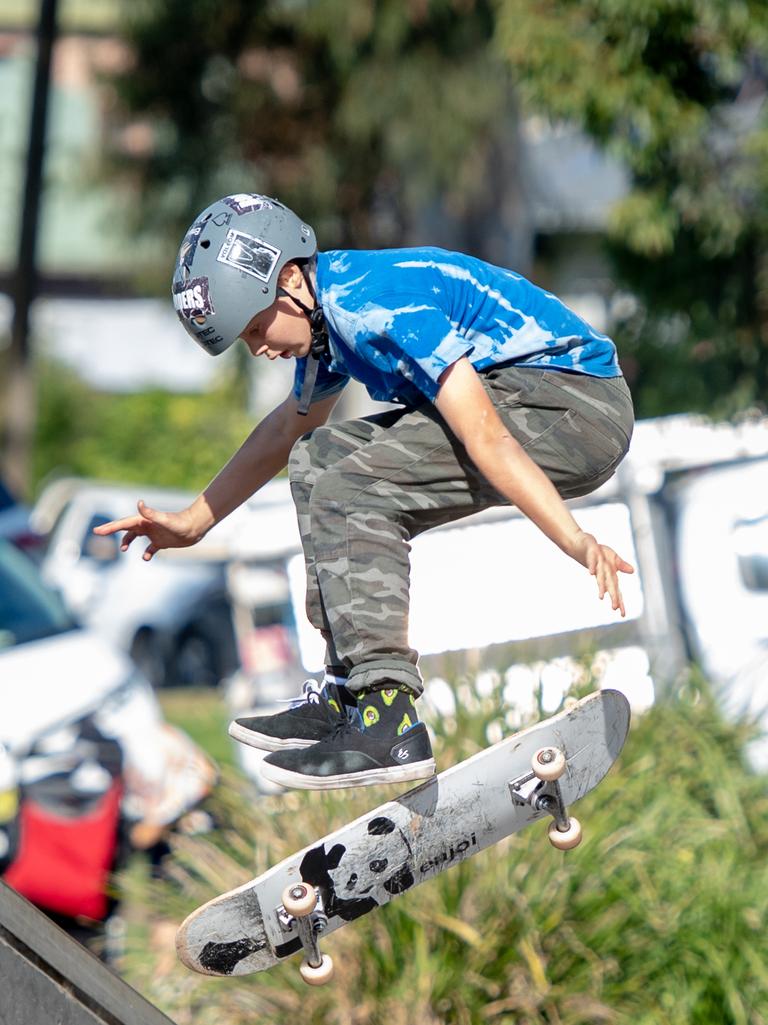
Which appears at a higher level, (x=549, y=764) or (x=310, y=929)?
(x=549, y=764)

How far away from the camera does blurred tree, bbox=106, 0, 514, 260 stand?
1277 cm

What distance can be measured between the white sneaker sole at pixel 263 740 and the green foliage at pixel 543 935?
1498 mm

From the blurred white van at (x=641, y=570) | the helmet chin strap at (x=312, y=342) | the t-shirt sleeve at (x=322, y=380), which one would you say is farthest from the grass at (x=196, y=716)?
the helmet chin strap at (x=312, y=342)

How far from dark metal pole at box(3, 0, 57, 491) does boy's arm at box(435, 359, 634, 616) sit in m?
13.0

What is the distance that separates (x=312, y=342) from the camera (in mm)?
3496

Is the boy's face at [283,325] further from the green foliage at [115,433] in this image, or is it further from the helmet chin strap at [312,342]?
the green foliage at [115,433]

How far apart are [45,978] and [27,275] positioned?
1327cm

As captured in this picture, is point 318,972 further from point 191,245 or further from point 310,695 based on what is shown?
point 191,245

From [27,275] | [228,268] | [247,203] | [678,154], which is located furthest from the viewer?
[27,275]

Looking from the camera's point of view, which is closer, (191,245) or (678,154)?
(191,245)

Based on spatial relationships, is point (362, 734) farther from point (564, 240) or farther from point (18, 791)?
point (564, 240)

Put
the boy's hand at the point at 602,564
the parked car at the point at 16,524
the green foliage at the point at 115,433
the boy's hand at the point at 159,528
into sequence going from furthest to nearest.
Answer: the green foliage at the point at 115,433, the parked car at the point at 16,524, the boy's hand at the point at 159,528, the boy's hand at the point at 602,564

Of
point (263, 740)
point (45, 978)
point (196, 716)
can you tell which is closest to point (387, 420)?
point (263, 740)

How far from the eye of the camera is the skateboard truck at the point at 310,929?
3578 mm
